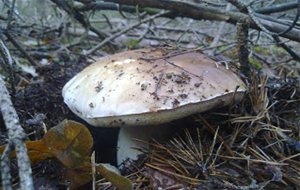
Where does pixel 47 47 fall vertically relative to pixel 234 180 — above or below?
above

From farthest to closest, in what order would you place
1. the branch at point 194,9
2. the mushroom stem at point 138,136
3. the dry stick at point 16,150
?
1. the branch at point 194,9
2. the mushroom stem at point 138,136
3. the dry stick at point 16,150

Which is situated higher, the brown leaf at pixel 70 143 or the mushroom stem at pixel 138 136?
the brown leaf at pixel 70 143

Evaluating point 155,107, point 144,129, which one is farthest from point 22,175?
point 144,129

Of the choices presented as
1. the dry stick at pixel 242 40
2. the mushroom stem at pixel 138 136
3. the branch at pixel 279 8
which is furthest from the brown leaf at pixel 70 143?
the branch at pixel 279 8

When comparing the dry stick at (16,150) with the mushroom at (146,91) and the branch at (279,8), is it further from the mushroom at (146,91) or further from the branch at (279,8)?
the branch at (279,8)

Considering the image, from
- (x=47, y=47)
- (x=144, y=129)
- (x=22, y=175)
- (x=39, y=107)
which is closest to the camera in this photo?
(x=22, y=175)

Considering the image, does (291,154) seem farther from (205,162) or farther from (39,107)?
(39,107)

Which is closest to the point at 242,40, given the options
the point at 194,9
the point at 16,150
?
the point at 194,9

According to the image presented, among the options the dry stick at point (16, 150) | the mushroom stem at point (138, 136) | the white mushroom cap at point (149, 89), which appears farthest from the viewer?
the mushroom stem at point (138, 136)
